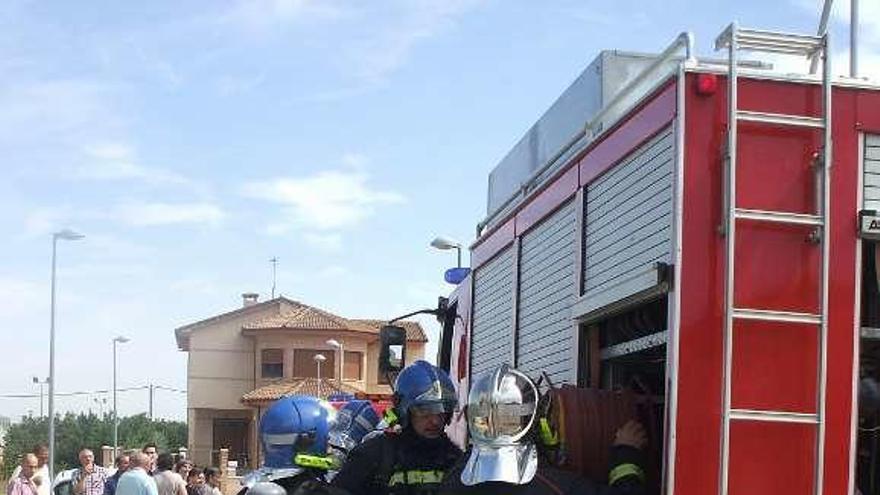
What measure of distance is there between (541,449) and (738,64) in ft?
4.89

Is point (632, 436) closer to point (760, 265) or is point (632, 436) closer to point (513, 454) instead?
point (513, 454)

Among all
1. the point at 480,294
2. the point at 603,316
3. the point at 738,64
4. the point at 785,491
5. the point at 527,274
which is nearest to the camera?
the point at 785,491

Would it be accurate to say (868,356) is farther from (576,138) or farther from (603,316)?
(576,138)

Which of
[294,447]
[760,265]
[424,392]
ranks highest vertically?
[760,265]

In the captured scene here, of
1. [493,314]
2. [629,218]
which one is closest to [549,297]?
[629,218]

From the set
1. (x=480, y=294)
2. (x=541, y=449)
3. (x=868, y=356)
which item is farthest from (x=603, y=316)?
(x=480, y=294)

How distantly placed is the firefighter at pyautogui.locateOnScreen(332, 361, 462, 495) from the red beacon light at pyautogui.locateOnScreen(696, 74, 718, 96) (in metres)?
1.67

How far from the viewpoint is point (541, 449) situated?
14.8 feet

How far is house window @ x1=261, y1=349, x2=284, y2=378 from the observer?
182 ft

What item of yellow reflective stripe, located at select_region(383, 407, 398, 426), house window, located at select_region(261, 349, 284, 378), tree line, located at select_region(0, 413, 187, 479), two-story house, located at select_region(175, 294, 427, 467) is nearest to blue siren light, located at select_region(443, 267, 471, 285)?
yellow reflective stripe, located at select_region(383, 407, 398, 426)

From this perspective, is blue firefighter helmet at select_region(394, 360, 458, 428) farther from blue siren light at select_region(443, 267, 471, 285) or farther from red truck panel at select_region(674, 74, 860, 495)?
blue siren light at select_region(443, 267, 471, 285)

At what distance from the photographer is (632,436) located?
4441 mm

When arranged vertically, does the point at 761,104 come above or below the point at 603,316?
above

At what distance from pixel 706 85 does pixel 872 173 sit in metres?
0.62
